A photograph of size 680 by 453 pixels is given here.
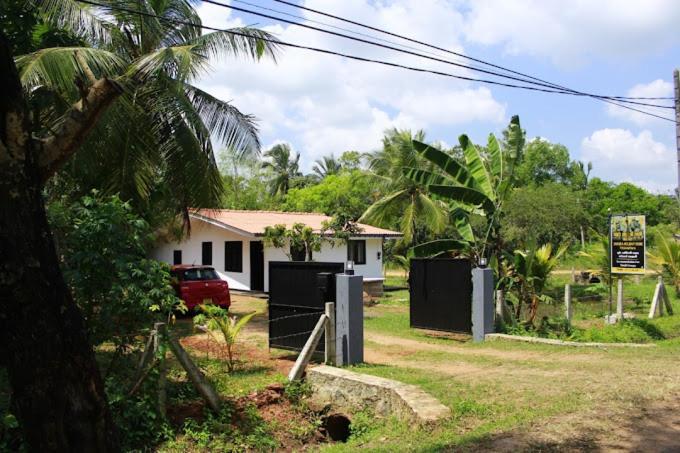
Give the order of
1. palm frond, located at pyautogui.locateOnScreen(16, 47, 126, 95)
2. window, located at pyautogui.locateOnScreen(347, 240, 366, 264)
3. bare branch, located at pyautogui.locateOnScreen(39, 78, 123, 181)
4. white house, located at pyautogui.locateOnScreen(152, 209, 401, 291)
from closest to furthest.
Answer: bare branch, located at pyautogui.locateOnScreen(39, 78, 123, 181), palm frond, located at pyautogui.locateOnScreen(16, 47, 126, 95), white house, located at pyautogui.locateOnScreen(152, 209, 401, 291), window, located at pyautogui.locateOnScreen(347, 240, 366, 264)

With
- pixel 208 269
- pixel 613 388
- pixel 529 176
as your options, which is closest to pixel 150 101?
pixel 208 269

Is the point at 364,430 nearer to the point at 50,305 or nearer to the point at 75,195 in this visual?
the point at 50,305

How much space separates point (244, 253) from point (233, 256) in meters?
0.76

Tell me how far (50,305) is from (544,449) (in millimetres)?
4156

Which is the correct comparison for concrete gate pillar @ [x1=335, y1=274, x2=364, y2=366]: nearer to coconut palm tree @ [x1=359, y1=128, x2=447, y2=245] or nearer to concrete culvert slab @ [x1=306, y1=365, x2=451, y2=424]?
concrete culvert slab @ [x1=306, y1=365, x2=451, y2=424]

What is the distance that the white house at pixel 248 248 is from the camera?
76.2 feet

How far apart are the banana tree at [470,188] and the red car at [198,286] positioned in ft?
18.6

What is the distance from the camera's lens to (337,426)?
820 centimetres

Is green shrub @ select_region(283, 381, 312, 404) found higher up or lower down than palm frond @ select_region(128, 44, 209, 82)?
lower down

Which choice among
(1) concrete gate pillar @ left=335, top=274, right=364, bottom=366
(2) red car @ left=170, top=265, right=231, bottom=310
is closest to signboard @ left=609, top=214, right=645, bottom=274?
(1) concrete gate pillar @ left=335, top=274, right=364, bottom=366

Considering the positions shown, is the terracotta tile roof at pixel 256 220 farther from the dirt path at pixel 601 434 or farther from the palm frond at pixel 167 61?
the dirt path at pixel 601 434

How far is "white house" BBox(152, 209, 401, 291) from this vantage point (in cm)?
2323

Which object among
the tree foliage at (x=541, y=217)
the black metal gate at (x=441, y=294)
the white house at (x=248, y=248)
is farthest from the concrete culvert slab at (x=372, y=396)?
the tree foliage at (x=541, y=217)

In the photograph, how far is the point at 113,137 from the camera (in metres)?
12.4
